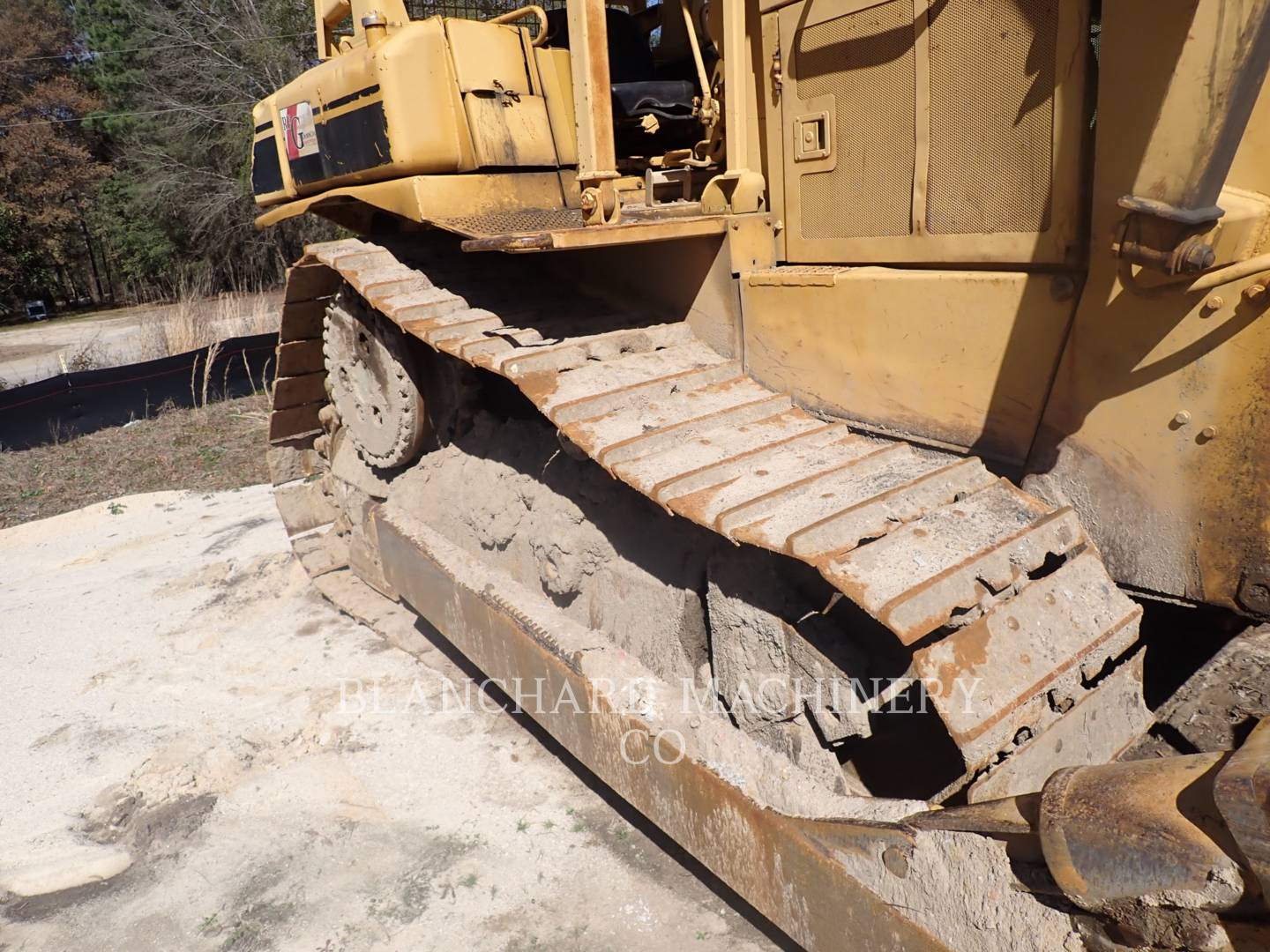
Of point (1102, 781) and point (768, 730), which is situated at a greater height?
point (1102, 781)

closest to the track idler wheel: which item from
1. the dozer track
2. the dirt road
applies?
the dozer track

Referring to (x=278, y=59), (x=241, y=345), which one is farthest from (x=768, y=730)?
(x=278, y=59)

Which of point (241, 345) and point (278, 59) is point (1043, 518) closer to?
point (241, 345)

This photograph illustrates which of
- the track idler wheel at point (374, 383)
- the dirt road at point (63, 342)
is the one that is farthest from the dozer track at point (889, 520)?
the dirt road at point (63, 342)

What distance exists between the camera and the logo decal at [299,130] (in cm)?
379

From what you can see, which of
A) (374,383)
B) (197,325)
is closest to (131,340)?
(197,325)

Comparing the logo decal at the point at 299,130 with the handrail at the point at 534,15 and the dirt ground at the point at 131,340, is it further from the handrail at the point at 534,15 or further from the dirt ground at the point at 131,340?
the dirt ground at the point at 131,340

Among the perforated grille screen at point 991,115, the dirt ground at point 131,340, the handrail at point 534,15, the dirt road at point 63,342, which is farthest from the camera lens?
the dirt road at point 63,342

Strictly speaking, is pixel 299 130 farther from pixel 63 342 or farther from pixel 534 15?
pixel 63 342

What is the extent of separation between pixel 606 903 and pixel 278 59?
20604 millimetres

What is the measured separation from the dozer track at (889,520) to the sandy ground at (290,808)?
0.98 meters

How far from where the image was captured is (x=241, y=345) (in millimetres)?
9555

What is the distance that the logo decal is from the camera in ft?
12.4

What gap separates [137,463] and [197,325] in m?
4.75
